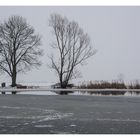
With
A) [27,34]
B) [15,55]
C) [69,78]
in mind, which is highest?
[27,34]

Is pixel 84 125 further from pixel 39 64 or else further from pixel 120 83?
pixel 39 64

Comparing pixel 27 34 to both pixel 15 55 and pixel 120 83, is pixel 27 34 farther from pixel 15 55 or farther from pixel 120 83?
pixel 120 83

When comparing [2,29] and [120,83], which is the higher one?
[2,29]

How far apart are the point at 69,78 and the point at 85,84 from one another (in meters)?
7.68

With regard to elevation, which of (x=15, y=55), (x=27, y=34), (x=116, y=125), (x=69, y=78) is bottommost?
(x=116, y=125)

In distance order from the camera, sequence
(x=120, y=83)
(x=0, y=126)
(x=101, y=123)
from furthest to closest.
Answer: (x=120, y=83), (x=101, y=123), (x=0, y=126)

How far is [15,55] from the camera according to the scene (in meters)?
46.4

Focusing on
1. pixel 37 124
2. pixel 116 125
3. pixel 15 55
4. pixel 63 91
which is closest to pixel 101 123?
pixel 116 125

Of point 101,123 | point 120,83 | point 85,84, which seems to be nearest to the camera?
point 101,123

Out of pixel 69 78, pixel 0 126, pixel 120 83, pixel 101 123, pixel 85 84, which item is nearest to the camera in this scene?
pixel 0 126

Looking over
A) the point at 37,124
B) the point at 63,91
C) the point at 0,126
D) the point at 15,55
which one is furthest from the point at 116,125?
the point at 15,55

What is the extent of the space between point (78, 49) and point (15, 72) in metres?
9.95

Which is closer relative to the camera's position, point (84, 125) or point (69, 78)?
point (84, 125)

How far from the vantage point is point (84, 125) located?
31.0ft
